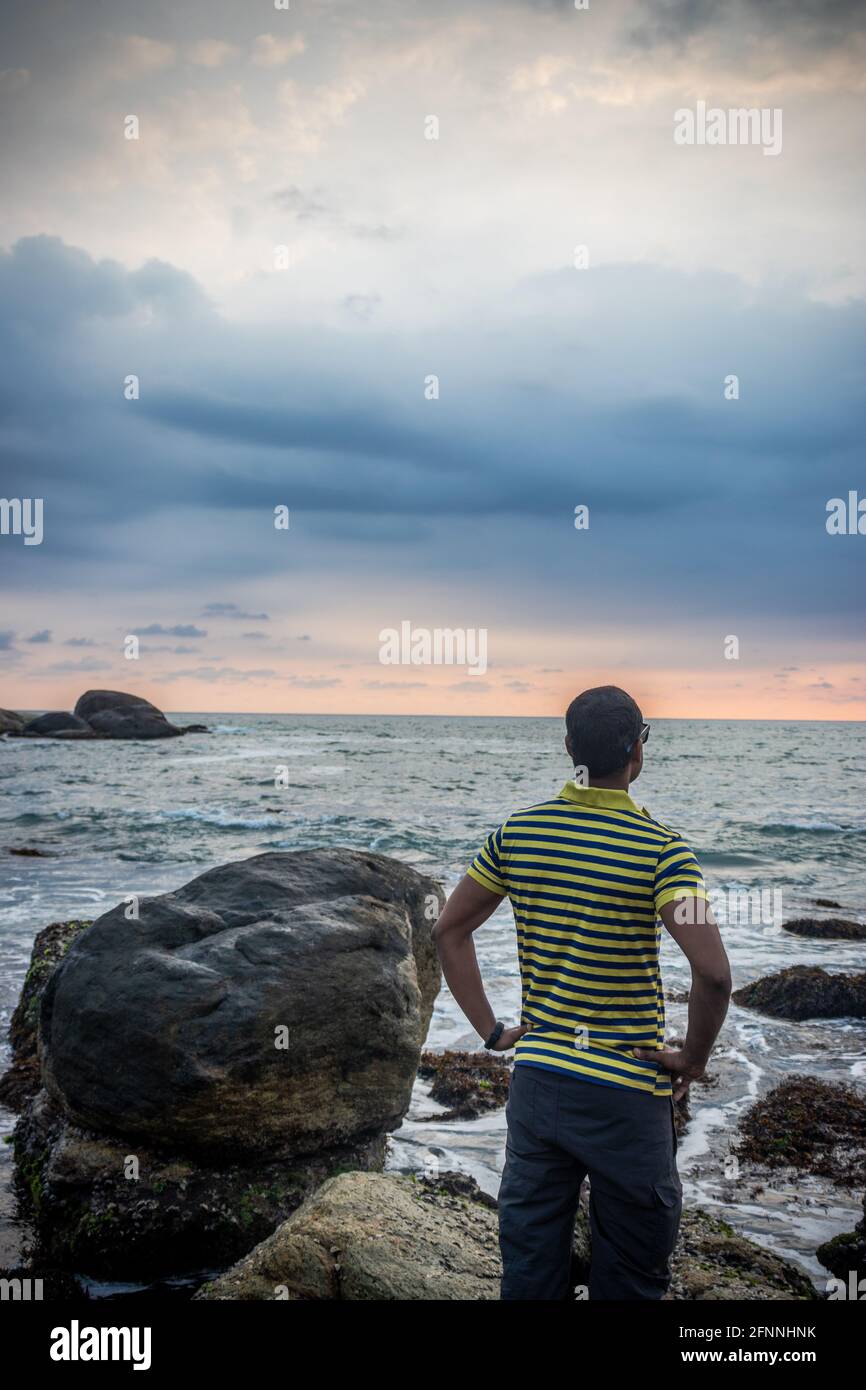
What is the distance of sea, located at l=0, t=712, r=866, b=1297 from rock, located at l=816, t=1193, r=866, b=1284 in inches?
3.7

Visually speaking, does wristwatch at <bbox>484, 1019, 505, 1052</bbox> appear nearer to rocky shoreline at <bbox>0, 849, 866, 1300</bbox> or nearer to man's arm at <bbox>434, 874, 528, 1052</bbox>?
man's arm at <bbox>434, 874, 528, 1052</bbox>

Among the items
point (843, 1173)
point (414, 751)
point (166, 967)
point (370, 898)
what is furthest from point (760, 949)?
point (414, 751)

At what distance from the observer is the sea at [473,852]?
7229 mm

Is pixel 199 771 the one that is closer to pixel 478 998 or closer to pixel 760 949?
pixel 760 949

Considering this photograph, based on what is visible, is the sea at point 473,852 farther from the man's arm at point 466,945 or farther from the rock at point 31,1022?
the man's arm at point 466,945

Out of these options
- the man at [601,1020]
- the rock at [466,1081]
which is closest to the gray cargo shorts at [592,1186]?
the man at [601,1020]

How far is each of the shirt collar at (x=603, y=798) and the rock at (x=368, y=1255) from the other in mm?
2240

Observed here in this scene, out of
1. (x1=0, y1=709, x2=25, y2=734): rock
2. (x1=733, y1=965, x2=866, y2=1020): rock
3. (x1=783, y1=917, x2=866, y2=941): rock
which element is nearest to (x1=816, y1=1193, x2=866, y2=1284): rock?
(x1=733, y1=965, x2=866, y2=1020): rock

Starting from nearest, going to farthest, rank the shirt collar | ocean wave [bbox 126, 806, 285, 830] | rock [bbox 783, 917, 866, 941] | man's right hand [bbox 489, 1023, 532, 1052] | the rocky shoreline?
the shirt collar
man's right hand [bbox 489, 1023, 532, 1052]
the rocky shoreline
rock [bbox 783, 917, 866, 941]
ocean wave [bbox 126, 806, 285, 830]

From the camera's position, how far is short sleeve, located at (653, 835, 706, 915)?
10.1 ft

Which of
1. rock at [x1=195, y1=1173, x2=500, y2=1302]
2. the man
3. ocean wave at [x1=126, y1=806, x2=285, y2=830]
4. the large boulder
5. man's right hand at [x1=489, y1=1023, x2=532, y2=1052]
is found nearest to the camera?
the man

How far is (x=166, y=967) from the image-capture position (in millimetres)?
6094

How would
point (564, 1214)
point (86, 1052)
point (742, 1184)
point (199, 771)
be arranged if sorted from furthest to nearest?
point (199, 771) < point (742, 1184) < point (86, 1052) < point (564, 1214)
